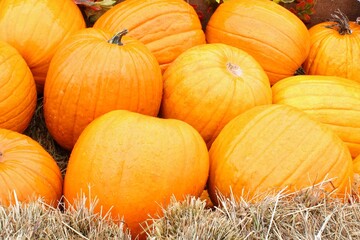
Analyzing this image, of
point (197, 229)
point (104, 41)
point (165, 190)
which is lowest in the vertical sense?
point (165, 190)

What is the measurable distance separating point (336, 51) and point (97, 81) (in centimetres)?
159

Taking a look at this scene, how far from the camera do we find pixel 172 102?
3119mm

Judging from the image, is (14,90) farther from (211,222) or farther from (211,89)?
(211,222)

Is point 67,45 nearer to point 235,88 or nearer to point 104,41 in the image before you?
point 104,41

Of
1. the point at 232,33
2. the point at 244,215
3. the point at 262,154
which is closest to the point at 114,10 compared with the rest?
the point at 232,33

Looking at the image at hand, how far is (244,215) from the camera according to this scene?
2.07 metres

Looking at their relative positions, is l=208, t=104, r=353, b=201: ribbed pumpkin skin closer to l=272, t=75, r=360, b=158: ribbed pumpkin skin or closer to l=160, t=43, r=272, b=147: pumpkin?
l=160, t=43, r=272, b=147: pumpkin

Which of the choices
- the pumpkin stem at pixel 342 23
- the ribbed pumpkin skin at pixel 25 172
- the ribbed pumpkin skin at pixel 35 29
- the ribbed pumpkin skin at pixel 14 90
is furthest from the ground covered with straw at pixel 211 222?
the pumpkin stem at pixel 342 23

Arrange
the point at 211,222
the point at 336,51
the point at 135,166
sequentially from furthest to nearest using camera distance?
1. the point at 336,51
2. the point at 135,166
3. the point at 211,222

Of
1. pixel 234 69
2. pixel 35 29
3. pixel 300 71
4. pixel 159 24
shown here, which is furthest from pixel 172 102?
pixel 300 71

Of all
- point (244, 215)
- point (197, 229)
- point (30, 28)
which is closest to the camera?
point (197, 229)

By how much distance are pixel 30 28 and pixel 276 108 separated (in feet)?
4.64

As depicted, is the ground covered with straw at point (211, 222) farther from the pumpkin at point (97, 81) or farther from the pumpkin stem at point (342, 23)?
the pumpkin stem at point (342, 23)

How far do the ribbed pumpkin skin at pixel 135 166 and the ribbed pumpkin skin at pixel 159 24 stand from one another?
93 cm
